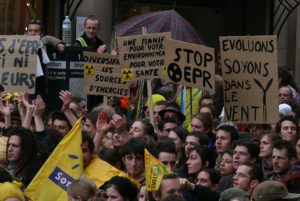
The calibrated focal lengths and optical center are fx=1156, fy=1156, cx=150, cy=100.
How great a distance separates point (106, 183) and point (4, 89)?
15.3ft

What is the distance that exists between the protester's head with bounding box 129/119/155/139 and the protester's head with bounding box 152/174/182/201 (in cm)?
250

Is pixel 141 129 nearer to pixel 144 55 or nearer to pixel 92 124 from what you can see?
pixel 92 124

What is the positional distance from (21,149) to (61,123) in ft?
5.23

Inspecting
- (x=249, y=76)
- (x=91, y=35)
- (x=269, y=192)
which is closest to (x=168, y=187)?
(x=269, y=192)

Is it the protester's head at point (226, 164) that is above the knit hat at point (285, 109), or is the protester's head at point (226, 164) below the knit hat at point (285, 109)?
below

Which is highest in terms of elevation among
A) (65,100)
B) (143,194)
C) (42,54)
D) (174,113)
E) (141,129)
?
(42,54)

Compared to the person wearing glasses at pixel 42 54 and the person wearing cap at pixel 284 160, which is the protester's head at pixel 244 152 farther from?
the person wearing glasses at pixel 42 54

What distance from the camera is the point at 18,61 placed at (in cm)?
1508

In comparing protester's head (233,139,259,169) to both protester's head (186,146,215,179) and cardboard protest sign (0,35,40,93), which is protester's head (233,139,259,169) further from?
cardboard protest sign (0,35,40,93)

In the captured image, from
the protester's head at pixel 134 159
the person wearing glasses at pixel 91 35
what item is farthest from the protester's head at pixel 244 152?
the person wearing glasses at pixel 91 35

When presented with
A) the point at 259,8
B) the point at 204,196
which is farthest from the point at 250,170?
the point at 259,8

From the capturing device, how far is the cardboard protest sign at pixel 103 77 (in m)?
14.9

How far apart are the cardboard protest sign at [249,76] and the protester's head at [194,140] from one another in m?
1.31

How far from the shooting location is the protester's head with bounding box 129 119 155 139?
40.4 ft
